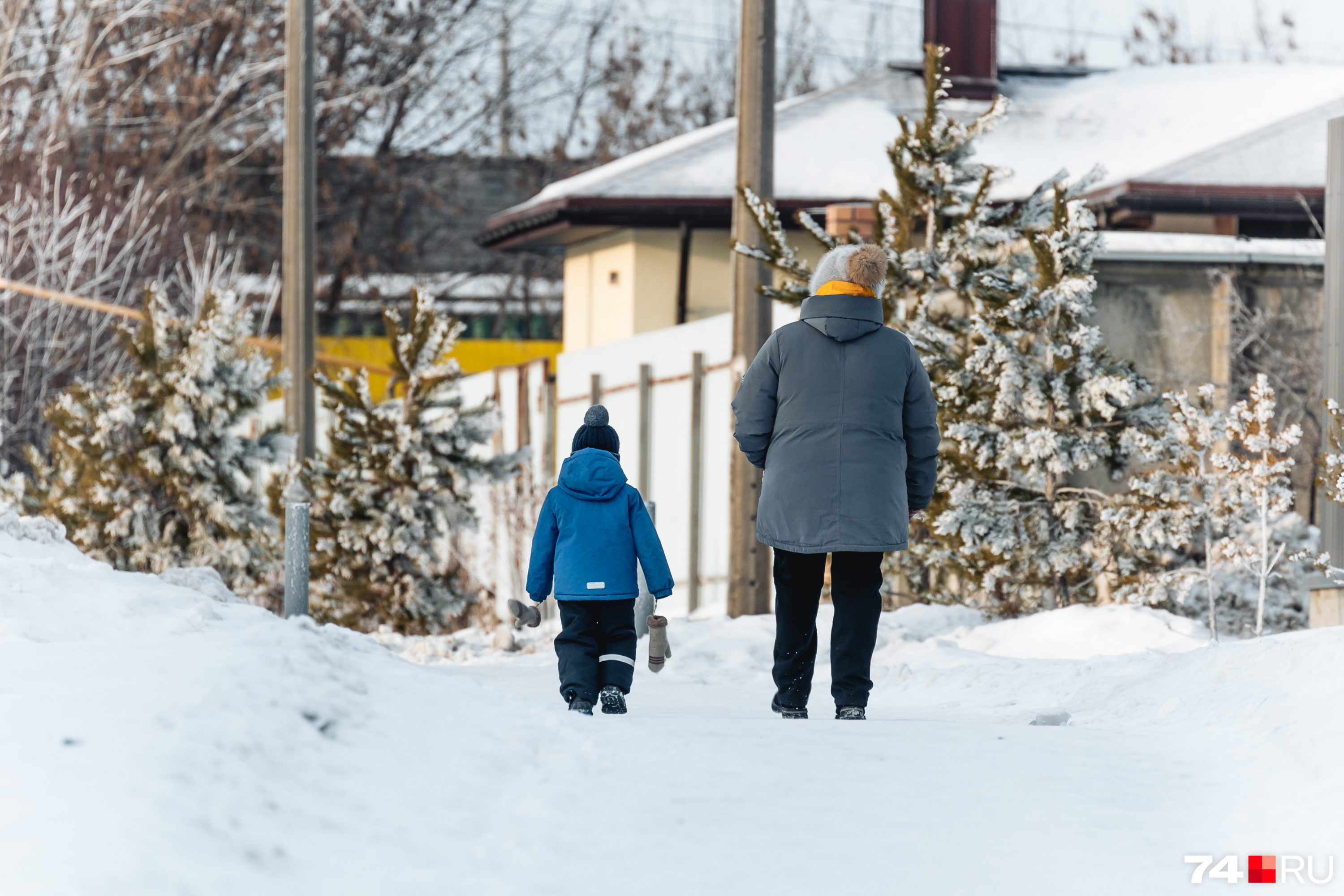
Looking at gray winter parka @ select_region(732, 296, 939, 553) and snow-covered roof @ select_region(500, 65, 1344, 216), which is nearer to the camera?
gray winter parka @ select_region(732, 296, 939, 553)

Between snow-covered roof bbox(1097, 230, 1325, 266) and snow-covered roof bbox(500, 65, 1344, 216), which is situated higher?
snow-covered roof bbox(500, 65, 1344, 216)

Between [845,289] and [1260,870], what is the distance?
7.07ft

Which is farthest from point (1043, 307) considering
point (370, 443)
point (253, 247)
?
point (253, 247)

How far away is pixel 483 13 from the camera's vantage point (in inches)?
1131

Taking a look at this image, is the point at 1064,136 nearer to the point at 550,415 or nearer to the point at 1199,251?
the point at 550,415

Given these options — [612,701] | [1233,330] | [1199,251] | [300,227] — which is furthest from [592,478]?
[300,227]

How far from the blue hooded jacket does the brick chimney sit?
1350 cm

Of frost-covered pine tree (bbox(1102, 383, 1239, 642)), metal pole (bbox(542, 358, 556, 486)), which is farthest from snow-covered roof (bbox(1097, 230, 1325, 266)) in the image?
metal pole (bbox(542, 358, 556, 486))

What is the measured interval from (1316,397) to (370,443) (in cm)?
612

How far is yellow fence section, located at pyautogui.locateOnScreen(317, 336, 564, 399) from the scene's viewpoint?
2683 cm

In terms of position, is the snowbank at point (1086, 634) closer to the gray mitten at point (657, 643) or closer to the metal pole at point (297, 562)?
the gray mitten at point (657, 643)

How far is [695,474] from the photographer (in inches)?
488

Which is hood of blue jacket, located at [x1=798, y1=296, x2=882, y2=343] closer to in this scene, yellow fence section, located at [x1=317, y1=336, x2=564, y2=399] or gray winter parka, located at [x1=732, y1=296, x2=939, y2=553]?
gray winter parka, located at [x1=732, y1=296, x2=939, y2=553]

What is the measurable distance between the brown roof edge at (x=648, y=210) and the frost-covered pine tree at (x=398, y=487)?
5347mm
